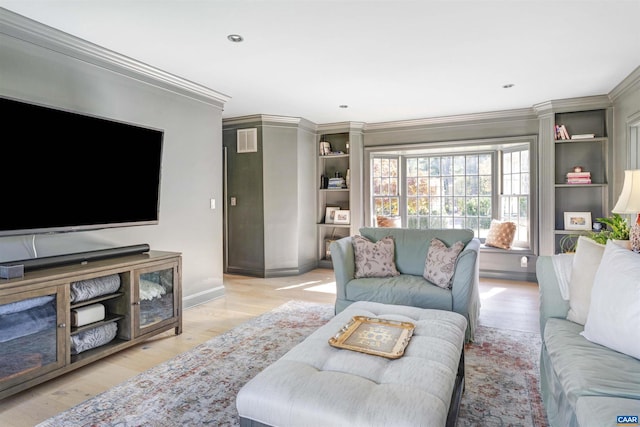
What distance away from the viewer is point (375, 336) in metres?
1.89

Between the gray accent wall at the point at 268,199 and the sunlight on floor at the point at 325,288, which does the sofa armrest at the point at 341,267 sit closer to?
the sunlight on floor at the point at 325,288

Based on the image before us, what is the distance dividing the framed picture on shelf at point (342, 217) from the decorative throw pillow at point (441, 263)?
2.63 metres

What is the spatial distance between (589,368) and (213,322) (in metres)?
Answer: 2.92

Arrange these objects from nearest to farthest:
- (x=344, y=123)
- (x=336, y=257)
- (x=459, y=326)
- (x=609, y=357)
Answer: (x=609, y=357) < (x=459, y=326) < (x=336, y=257) < (x=344, y=123)

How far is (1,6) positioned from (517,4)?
10.7ft

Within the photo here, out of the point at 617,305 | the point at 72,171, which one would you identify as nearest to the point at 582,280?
the point at 617,305

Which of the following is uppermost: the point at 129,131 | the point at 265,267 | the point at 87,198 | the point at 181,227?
the point at 129,131

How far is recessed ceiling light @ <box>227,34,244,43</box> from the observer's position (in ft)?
8.99

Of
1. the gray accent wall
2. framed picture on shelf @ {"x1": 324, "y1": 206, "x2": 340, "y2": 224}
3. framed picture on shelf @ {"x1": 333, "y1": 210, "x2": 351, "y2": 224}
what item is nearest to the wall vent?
the gray accent wall

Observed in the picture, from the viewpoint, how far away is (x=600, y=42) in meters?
2.88

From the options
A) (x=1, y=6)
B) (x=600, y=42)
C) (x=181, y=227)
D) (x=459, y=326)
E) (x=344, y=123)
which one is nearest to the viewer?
(x=459, y=326)

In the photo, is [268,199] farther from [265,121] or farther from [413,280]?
[413,280]

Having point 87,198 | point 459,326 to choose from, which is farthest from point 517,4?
point 87,198

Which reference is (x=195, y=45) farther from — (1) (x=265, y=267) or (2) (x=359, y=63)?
(1) (x=265, y=267)
